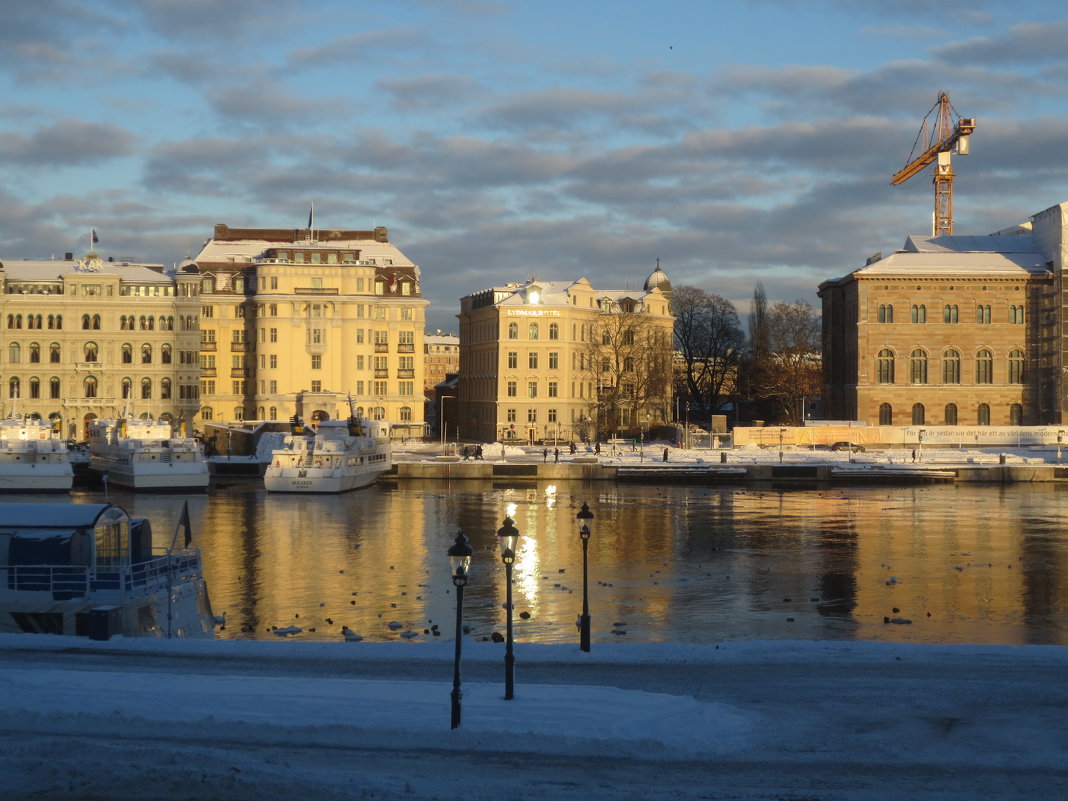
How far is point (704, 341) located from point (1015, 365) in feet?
102

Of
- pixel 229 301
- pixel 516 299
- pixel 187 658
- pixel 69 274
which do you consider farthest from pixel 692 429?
pixel 187 658

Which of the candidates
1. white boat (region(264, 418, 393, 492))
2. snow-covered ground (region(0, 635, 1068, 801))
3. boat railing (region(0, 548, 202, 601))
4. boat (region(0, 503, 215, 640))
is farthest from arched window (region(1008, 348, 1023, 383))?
boat railing (region(0, 548, 202, 601))

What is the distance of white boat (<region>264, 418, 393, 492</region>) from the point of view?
72.1 meters

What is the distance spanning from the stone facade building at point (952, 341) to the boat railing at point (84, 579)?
81741mm

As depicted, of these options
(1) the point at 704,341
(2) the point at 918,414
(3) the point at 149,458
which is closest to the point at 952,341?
(2) the point at 918,414

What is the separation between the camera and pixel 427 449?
312ft

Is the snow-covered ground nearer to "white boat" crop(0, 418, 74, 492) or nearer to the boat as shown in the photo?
the boat

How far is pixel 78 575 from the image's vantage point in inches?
1033

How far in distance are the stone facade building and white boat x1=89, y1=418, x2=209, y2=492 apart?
54.2 m

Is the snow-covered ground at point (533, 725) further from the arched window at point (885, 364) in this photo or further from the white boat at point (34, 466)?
the arched window at point (885, 364)

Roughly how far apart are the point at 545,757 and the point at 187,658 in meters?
8.10

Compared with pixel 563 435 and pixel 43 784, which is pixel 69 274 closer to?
pixel 563 435

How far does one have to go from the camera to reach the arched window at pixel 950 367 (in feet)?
330

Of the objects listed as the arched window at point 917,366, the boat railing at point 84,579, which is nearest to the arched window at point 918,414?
the arched window at point 917,366
